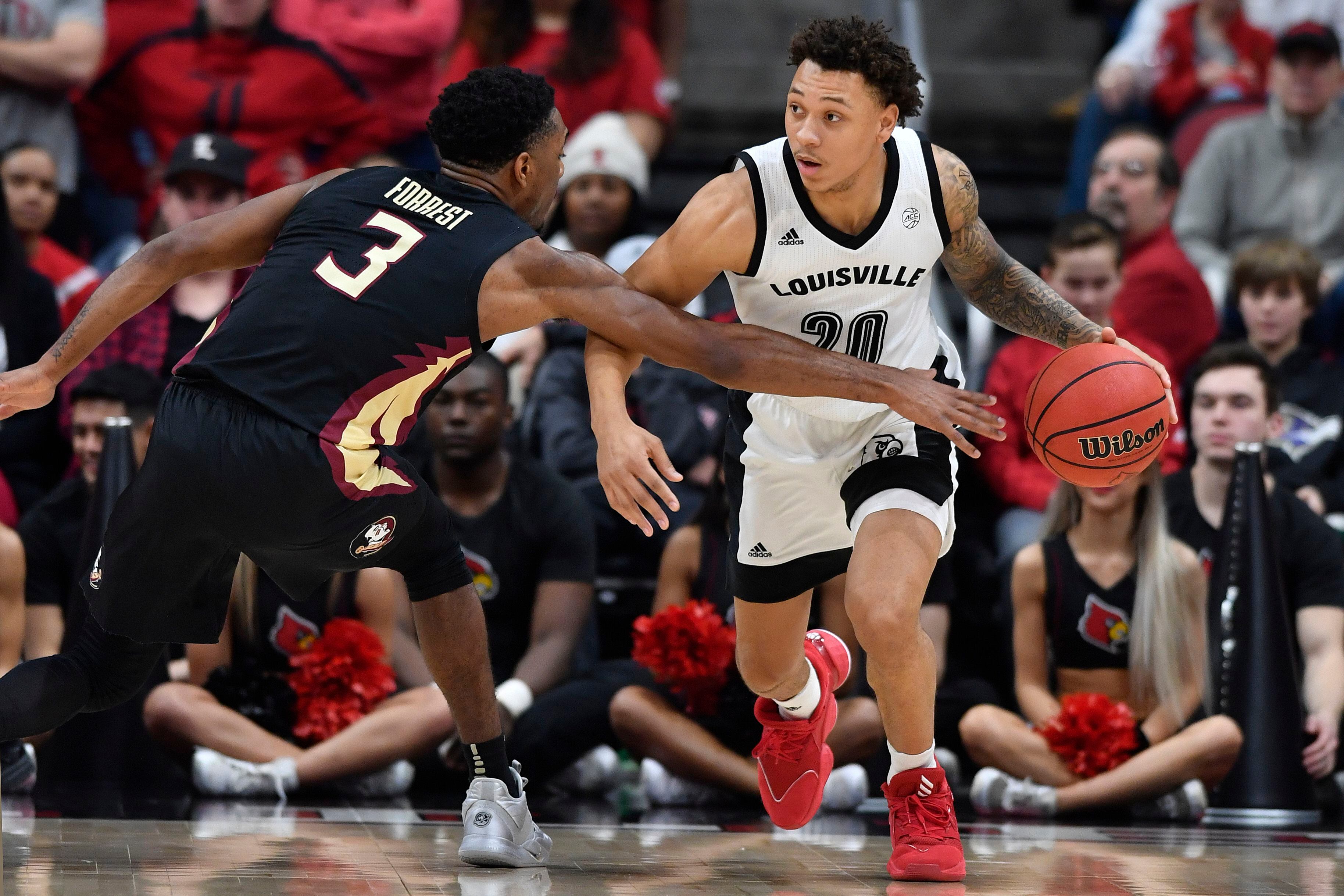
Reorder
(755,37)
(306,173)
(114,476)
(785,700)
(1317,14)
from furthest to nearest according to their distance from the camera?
(755,37) → (1317,14) → (306,173) → (114,476) → (785,700)

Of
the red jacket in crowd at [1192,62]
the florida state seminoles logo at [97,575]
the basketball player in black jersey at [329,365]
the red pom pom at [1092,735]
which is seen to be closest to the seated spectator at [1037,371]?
the red pom pom at [1092,735]

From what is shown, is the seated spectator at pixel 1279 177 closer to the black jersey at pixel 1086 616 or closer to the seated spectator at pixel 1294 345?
the seated spectator at pixel 1294 345

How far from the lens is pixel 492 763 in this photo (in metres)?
4.43

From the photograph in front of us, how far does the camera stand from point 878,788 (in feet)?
20.8

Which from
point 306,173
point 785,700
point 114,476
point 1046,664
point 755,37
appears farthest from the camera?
point 755,37

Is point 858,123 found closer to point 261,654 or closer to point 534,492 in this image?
point 534,492

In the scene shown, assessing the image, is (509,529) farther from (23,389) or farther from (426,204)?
(23,389)

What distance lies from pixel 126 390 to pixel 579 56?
3329 millimetres

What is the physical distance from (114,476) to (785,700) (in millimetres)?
2600

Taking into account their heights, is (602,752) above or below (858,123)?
below

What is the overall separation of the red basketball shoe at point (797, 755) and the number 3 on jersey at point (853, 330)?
37.3 inches

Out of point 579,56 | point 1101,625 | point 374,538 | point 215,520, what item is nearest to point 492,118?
point 374,538

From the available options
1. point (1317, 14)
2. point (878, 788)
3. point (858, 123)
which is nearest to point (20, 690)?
point (858, 123)

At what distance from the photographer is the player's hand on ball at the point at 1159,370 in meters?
4.29
